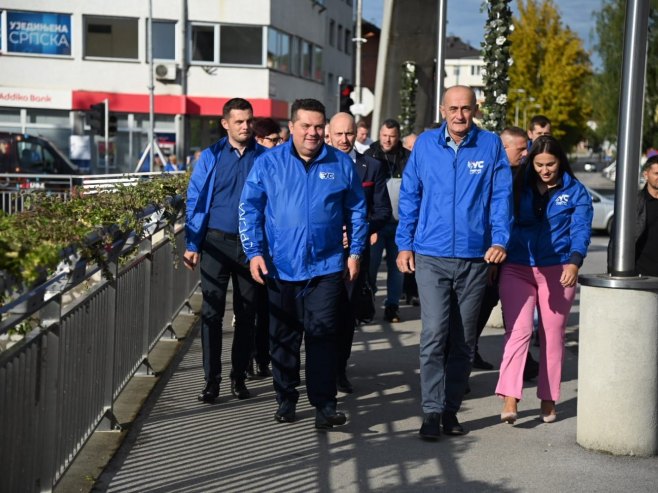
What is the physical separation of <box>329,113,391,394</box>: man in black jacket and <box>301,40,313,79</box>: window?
49.3 m

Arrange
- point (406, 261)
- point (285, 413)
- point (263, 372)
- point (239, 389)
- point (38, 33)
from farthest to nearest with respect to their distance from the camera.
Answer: point (38, 33) → point (263, 372) → point (239, 389) → point (285, 413) → point (406, 261)

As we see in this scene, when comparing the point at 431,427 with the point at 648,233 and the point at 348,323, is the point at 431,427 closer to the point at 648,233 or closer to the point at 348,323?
the point at 348,323

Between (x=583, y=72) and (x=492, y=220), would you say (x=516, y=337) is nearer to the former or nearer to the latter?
(x=492, y=220)

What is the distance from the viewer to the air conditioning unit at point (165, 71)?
4912 cm

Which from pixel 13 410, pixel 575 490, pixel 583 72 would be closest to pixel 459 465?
pixel 575 490

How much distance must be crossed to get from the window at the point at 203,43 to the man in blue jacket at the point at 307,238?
1762 inches

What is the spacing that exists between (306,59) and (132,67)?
1111 centimetres

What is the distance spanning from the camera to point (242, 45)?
5203 cm

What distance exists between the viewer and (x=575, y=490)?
598 cm

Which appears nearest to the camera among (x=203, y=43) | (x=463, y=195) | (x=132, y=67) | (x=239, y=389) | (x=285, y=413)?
(x=463, y=195)

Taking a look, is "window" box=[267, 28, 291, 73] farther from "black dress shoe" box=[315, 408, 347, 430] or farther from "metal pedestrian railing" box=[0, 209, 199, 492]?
"black dress shoe" box=[315, 408, 347, 430]

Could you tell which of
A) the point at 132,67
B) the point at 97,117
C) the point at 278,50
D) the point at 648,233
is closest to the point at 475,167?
the point at 648,233

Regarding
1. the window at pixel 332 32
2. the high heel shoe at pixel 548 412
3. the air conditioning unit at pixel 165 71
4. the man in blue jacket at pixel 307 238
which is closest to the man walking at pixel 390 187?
the high heel shoe at pixel 548 412

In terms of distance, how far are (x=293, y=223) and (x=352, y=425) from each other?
50.8 inches
